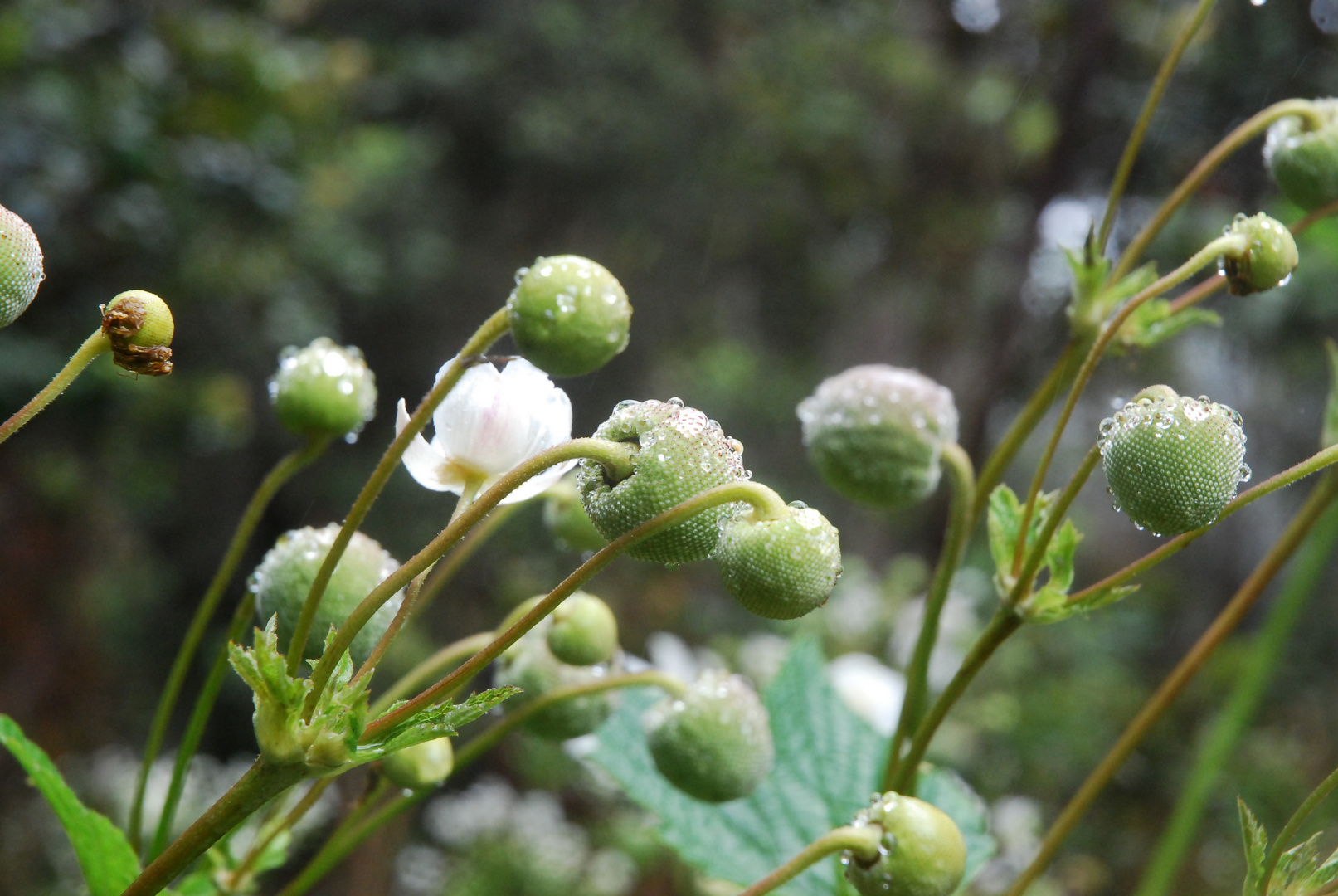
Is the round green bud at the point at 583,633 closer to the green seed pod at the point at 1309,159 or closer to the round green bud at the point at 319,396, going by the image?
the round green bud at the point at 319,396

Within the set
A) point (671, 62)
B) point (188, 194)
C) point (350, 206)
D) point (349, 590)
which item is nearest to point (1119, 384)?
point (671, 62)

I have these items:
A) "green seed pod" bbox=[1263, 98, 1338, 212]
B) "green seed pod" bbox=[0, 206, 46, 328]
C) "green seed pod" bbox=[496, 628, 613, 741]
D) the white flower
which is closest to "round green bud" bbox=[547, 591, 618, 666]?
"green seed pod" bbox=[496, 628, 613, 741]

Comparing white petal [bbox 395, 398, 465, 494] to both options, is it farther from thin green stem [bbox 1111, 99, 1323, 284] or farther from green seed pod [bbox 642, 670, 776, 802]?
thin green stem [bbox 1111, 99, 1323, 284]

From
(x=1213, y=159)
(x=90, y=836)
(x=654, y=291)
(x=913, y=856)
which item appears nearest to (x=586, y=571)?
(x=913, y=856)

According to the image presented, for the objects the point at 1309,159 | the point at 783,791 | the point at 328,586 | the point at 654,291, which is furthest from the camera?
the point at 654,291

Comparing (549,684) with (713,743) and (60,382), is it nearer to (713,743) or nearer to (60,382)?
(713,743)

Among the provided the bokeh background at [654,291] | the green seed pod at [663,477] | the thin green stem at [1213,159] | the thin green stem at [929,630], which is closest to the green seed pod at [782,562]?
the green seed pod at [663,477]
